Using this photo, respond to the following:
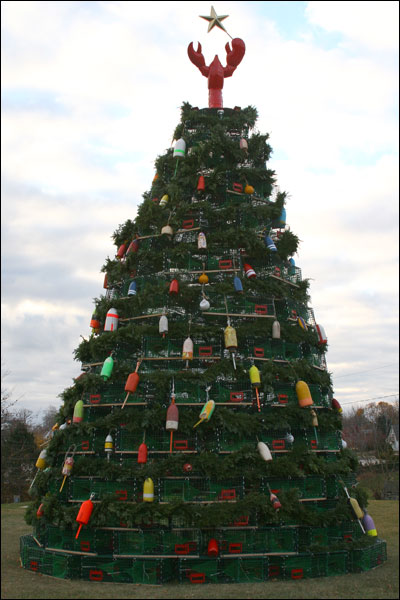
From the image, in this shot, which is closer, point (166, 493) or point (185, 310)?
point (166, 493)

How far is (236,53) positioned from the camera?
1823 centimetres

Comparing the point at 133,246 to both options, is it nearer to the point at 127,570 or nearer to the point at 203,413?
the point at 203,413

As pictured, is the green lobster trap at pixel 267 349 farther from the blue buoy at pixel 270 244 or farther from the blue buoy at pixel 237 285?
the blue buoy at pixel 270 244

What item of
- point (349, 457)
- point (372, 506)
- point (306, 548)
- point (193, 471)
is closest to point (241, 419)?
point (193, 471)

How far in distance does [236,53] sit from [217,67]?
A: 971 mm

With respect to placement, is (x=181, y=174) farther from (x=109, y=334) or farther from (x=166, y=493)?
(x=166, y=493)

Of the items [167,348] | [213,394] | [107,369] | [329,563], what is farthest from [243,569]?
[107,369]

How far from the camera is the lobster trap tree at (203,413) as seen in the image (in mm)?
11484

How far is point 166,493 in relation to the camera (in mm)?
11773

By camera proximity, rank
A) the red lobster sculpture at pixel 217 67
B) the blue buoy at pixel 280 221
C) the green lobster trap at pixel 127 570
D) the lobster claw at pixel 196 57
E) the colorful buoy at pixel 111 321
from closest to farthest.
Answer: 1. the green lobster trap at pixel 127 570
2. the colorful buoy at pixel 111 321
3. the blue buoy at pixel 280 221
4. the red lobster sculpture at pixel 217 67
5. the lobster claw at pixel 196 57

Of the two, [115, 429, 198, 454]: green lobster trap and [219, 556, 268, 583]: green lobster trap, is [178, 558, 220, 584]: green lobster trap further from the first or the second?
[115, 429, 198, 454]: green lobster trap

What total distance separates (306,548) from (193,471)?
3.31 m

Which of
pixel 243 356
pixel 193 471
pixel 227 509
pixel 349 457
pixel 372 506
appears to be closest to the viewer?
pixel 227 509

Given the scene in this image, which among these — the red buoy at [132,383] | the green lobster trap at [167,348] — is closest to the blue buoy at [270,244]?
the green lobster trap at [167,348]
